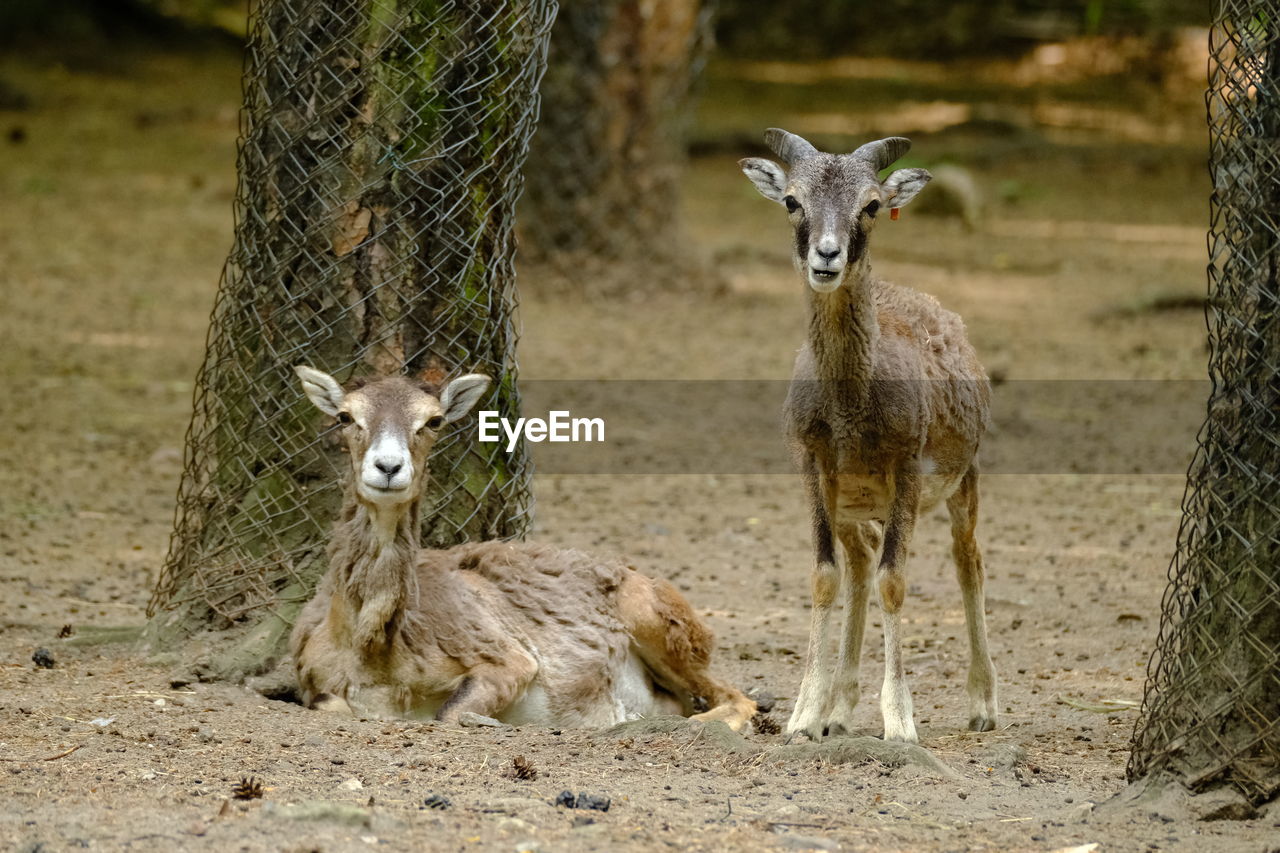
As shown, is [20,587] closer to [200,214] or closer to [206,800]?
[206,800]

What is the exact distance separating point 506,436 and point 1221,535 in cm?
352

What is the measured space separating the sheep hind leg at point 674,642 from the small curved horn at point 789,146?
2105 mm

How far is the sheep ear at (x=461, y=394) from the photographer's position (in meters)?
7.23

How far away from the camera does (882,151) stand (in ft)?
23.6

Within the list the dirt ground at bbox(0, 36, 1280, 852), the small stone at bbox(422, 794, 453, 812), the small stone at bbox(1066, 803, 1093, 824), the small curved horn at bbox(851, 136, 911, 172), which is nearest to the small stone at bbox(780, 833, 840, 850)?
the dirt ground at bbox(0, 36, 1280, 852)

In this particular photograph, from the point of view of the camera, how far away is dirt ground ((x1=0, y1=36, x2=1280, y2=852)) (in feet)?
18.0

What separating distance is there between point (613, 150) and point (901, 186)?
10759 millimetres

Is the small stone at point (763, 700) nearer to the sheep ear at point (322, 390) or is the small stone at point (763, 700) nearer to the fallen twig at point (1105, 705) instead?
the fallen twig at point (1105, 705)

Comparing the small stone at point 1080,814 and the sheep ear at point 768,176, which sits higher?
the sheep ear at point 768,176

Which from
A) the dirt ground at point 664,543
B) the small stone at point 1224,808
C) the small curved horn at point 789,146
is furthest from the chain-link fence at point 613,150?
the small stone at point 1224,808

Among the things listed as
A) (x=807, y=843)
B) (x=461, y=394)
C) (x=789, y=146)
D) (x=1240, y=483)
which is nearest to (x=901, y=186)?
(x=789, y=146)

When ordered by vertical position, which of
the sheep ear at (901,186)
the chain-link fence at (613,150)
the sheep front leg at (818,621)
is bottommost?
the sheep front leg at (818,621)

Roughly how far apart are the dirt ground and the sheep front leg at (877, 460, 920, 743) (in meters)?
0.20

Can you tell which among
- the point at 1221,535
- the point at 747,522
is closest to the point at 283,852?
the point at 1221,535
